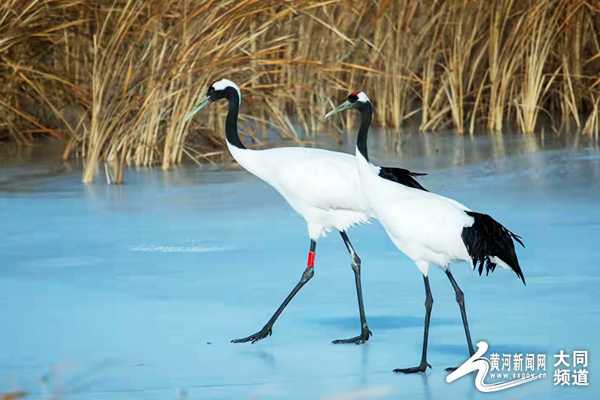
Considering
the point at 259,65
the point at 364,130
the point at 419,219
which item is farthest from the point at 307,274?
the point at 259,65

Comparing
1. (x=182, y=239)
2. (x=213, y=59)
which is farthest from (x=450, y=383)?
(x=213, y=59)

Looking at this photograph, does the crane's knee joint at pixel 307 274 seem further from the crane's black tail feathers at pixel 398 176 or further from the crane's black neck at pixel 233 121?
the crane's black neck at pixel 233 121

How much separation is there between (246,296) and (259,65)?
442cm

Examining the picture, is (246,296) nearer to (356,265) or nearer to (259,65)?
(356,265)

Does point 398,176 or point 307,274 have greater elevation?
point 398,176

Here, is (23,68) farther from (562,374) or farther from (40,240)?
(562,374)

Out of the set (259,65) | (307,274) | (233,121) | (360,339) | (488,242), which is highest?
(259,65)

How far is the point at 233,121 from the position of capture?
18.2 ft

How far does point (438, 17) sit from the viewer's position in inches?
429

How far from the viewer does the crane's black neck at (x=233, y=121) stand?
17.6 ft

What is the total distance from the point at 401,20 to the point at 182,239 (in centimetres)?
492

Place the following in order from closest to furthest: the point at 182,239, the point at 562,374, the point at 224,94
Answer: the point at 562,374 → the point at 224,94 → the point at 182,239

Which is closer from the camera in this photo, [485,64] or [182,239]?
[182,239]

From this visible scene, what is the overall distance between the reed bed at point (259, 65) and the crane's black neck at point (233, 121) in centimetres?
182
